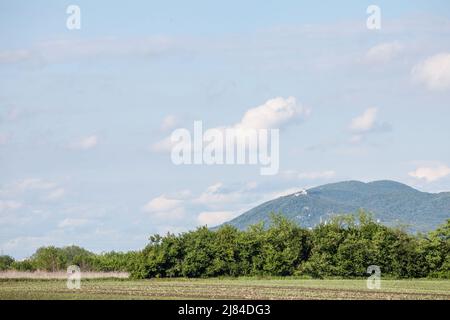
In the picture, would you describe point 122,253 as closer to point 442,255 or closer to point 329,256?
point 329,256

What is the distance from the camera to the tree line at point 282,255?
70438 mm

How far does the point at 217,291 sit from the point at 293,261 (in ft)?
83.7

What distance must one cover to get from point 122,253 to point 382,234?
2231 cm

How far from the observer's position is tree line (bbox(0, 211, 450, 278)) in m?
70.4

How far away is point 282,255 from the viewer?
7156 centimetres

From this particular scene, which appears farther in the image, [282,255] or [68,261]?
[68,261]

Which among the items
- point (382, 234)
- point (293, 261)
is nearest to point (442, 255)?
point (382, 234)
